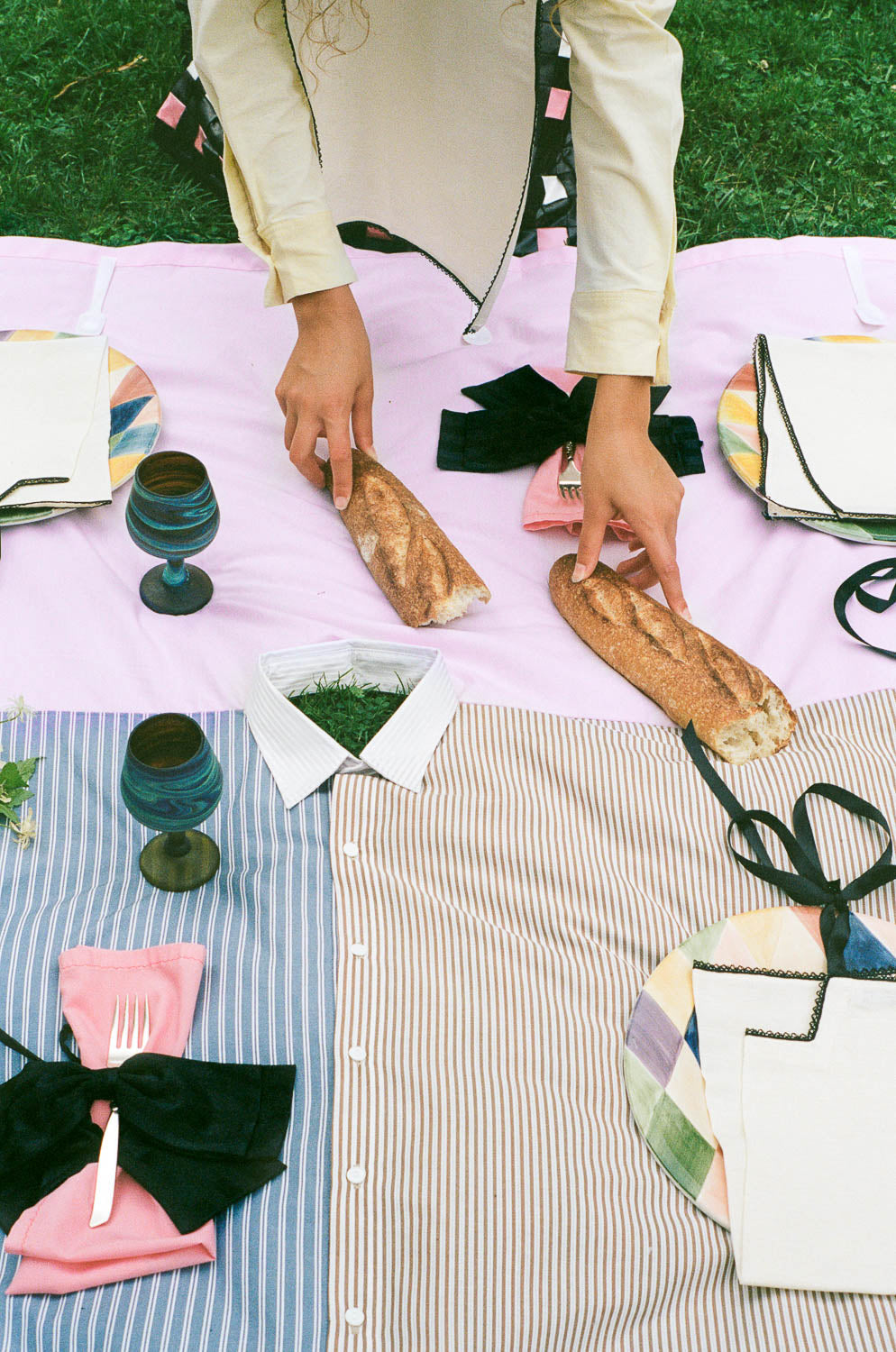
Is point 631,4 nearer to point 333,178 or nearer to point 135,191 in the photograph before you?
point 333,178

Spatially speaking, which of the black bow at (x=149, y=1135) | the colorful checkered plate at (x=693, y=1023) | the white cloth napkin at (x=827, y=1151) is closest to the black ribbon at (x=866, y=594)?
the colorful checkered plate at (x=693, y=1023)

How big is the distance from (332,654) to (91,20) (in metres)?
2.61

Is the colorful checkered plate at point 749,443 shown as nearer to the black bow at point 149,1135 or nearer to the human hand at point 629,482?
the human hand at point 629,482

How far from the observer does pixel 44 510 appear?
2.15 metres

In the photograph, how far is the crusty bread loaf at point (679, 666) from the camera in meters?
1.87

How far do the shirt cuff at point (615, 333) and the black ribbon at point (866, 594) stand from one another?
0.55 metres

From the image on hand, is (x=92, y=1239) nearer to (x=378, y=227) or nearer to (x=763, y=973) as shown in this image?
(x=763, y=973)

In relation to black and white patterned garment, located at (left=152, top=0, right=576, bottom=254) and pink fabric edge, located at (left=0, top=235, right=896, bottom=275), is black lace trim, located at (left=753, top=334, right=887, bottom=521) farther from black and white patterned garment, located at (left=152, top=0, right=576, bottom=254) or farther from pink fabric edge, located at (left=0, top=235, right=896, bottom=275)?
black and white patterned garment, located at (left=152, top=0, right=576, bottom=254)

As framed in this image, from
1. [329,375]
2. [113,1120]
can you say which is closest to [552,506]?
[329,375]

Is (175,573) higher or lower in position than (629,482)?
lower

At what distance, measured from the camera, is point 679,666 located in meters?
1.93

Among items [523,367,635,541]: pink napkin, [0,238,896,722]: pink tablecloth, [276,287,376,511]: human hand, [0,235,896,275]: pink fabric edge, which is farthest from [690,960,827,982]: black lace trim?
[0,235,896,275]: pink fabric edge


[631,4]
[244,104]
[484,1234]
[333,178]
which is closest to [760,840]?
[484,1234]

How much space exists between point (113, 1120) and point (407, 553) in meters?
1.10
